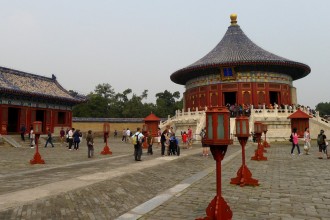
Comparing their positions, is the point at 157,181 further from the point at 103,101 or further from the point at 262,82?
the point at 103,101

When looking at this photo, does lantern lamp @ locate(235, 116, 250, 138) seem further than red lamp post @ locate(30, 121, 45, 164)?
No

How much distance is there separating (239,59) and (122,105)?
37947mm

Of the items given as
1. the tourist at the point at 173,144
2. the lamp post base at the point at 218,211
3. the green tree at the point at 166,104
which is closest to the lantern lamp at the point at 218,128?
the lamp post base at the point at 218,211

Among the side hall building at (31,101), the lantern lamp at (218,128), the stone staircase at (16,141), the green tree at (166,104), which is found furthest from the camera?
the green tree at (166,104)

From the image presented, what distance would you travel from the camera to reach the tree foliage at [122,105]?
61.6 metres

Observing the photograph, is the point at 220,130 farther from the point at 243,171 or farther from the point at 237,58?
the point at 237,58

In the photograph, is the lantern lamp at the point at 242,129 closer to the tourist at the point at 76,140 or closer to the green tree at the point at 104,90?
the tourist at the point at 76,140

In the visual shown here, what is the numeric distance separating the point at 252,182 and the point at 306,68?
1406 inches

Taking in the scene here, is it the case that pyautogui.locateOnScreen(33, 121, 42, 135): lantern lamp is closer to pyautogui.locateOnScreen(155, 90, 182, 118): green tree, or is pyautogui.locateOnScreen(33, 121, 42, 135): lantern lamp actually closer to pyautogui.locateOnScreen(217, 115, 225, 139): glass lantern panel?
pyautogui.locateOnScreen(217, 115, 225, 139): glass lantern panel

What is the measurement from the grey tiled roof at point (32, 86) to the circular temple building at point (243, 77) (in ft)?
49.9

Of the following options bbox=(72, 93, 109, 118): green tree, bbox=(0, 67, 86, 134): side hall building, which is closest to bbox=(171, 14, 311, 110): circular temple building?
bbox=(0, 67, 86, 134): side hall building

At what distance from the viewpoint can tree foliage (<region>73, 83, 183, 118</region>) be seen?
61.6 m

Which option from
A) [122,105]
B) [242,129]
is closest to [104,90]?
[122,105]

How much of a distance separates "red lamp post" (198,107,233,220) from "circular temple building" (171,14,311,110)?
33054 millimetres
